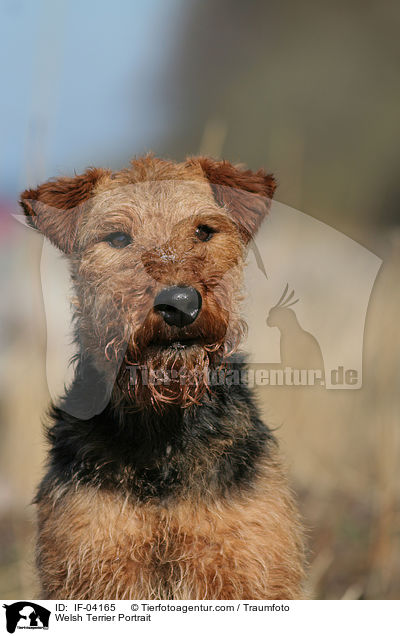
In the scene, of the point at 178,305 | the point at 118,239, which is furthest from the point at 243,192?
the point at 178,305

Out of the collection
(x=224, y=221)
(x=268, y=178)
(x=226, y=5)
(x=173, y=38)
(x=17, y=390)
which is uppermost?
(x=226, y=5)

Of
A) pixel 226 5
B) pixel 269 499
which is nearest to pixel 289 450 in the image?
pixel 269 499

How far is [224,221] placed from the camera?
6.82 ft

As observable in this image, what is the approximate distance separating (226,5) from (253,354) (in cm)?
155

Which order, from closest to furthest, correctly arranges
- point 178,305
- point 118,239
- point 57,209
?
point 178,305, point 118,239, point 57,209

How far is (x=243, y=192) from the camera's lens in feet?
7.07

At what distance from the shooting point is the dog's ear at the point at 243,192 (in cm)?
215

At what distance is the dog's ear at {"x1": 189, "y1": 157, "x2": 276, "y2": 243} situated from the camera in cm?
215

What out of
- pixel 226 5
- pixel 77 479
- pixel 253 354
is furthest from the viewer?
pixel 226 5

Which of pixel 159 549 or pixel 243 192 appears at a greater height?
pixel 243 192

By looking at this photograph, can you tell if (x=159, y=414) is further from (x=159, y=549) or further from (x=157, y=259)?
(x=157, y=259)

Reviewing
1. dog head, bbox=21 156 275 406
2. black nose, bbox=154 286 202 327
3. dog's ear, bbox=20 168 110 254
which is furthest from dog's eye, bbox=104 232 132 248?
black nose, bbox=154 286 202 327

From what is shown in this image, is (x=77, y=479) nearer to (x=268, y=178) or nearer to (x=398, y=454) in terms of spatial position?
(x=268, y=178)

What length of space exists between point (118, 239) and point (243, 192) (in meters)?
0.51
